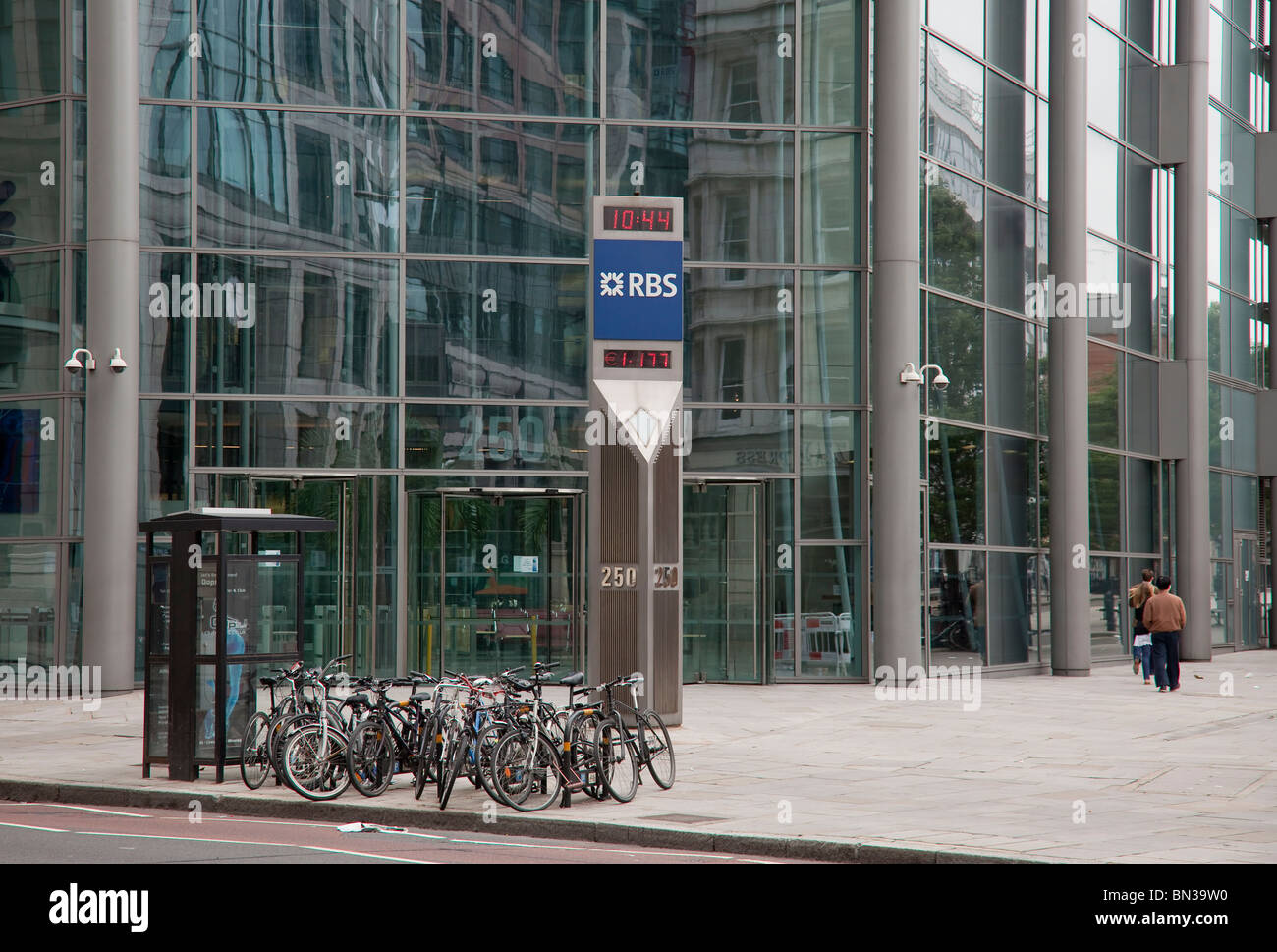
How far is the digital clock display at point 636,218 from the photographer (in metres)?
16.2

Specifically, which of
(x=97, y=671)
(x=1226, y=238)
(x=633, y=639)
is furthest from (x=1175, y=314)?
(x=97, y=671)

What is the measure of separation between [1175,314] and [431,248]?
17.1 metres

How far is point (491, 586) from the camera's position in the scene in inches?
897

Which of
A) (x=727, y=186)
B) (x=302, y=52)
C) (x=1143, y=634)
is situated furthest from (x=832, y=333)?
(x=302, y=52)

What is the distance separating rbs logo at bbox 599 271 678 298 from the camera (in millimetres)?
16109

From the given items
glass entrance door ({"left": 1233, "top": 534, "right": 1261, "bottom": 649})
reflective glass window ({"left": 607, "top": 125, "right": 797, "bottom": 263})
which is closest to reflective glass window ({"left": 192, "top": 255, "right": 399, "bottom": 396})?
reflective glass window ({"left": 607, "top": 125, "right": 797, "bottom": 263})

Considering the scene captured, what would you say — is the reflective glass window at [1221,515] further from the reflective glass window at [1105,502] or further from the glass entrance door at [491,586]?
the glass entrance door at [491,586]

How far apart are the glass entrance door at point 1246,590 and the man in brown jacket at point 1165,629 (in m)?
13.4

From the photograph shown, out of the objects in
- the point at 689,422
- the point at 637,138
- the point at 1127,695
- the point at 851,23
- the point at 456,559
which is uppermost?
the point at 851,23

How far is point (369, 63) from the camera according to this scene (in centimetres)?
2314

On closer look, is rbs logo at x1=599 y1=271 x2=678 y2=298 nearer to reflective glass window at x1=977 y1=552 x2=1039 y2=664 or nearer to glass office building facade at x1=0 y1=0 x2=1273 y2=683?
glass office building facade at x1=0 y1=0 x2=1273 y2=683

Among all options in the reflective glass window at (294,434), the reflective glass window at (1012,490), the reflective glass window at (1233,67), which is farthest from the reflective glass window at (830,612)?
the reflective glass window at (1233,67)

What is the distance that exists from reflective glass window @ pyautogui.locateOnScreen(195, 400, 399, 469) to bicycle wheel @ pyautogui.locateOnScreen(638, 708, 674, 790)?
36.4ft
